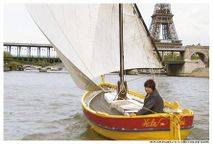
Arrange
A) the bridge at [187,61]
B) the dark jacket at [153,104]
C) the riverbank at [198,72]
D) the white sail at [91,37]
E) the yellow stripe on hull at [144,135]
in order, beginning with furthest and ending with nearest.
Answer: the bridge at [187,61] → the riverbank at [198,72] → the white sail at [91,37] → the dark jacket at [153,104] → the yellow stripe on hull at [144,135]

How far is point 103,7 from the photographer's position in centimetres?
1005

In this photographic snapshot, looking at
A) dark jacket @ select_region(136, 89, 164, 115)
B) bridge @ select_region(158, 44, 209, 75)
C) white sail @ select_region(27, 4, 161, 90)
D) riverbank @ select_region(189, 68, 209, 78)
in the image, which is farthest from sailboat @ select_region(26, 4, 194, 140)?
riverbank @ select_region(189, 68, 209, 78)

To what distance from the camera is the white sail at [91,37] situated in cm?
889

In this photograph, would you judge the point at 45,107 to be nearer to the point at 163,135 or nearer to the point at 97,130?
the point at 97,130

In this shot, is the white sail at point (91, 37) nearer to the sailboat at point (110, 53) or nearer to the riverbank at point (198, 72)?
the sailboat at point (110, 53)

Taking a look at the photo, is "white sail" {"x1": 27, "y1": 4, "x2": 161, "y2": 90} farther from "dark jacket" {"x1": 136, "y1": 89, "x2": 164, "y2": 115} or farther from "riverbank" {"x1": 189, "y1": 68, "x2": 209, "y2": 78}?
"riverbank" {"x1": 189, "y1": 68, "x2": 209, "y2": 78}

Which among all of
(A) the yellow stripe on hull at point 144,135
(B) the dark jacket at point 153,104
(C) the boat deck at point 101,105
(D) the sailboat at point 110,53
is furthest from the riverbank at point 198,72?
(B) the dark jacket at point 153,104

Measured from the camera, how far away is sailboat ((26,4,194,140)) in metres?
8.42

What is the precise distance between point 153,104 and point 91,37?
7.24 ft

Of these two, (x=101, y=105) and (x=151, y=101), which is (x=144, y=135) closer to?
(x=151, y=101)

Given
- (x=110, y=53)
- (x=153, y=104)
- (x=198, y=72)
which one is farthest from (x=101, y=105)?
(x=198, y=72)

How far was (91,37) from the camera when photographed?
31.4 feet

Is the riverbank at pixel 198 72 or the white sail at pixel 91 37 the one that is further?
the riverbank at pixel 198 72

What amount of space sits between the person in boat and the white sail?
1.34 metres
